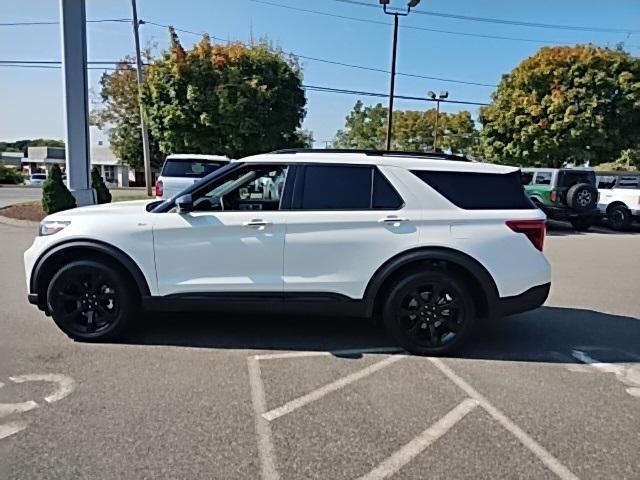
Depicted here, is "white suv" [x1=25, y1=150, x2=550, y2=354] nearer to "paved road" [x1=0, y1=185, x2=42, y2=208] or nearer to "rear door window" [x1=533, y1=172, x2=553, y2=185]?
"rear door window" [x1=533, y1=172, x2=553, y2=185]

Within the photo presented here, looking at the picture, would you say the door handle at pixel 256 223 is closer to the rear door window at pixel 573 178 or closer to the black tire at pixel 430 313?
the black tire at pixel 430 313

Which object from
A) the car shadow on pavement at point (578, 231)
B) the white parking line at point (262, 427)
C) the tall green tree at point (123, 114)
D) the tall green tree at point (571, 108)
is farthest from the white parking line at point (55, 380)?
the tall green tree at point (123, 114)

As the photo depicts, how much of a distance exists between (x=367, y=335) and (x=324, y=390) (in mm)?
1344

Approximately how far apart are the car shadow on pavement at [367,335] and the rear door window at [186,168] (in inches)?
272

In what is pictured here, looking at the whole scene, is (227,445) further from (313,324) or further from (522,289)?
(522,289)

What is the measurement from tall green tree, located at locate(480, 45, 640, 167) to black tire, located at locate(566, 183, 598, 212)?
10.1 m

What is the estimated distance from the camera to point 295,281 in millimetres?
4332

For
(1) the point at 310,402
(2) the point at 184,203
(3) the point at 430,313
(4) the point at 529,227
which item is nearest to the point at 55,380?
(2) the point at 184,203

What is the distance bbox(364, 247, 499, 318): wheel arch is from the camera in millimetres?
4227

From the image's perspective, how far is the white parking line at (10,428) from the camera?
9.58 feet

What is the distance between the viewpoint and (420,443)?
2.92m

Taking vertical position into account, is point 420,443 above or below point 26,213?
below

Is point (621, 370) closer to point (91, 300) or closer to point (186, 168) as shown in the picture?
point (91, 300)

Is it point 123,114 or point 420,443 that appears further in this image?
point 123,114
